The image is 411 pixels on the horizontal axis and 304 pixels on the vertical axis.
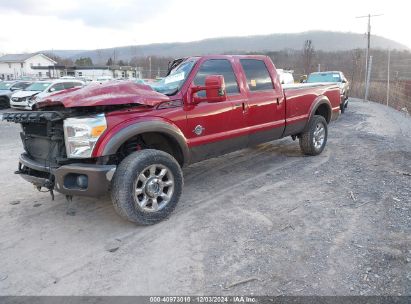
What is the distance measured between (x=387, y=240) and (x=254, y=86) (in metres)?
2.83

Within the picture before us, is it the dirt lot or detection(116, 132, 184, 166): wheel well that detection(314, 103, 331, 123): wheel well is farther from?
detection(116, 132, 184, 166): wheel well

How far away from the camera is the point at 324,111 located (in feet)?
25.1

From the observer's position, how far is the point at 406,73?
15.9 meters

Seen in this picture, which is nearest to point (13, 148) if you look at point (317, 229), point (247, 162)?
point (247, 162)

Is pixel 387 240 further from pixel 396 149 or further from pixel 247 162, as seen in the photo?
pixel 396 149

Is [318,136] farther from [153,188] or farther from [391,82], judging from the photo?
[391,82]

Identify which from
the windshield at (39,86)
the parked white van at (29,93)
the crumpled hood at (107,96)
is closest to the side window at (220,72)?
the crumpled hood at (107,96)

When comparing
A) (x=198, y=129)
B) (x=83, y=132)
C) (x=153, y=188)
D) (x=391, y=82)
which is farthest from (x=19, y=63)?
(x=153, y=188)

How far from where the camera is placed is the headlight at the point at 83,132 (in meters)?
3.82

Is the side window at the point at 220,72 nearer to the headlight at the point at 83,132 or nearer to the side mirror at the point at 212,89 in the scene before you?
the side mirror at the point at 212,89

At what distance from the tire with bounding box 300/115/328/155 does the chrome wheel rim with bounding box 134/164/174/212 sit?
11.6ft

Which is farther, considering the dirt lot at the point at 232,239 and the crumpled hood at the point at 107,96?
the crumpled hood at the point at 107,96

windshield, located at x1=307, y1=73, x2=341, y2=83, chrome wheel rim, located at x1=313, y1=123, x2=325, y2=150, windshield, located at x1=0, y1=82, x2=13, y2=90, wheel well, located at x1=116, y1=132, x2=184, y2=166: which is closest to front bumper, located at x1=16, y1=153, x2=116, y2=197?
wheel well, located at x1=116, y1=132, x2=184, y2=166

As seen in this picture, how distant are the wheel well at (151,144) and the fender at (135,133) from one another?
88 millimetres
